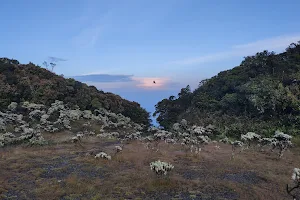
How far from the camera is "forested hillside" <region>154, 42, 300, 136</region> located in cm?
3183

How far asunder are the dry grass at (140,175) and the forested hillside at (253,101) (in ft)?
31.6

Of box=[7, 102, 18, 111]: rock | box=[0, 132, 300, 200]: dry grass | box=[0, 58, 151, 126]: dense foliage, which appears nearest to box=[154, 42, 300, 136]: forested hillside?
box=[0, 58, 151, 126]: dense foliage

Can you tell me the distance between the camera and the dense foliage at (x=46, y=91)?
4144 cm

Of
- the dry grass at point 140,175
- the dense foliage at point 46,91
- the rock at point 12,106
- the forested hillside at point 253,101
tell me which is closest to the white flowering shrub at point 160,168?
the dry grass at point 140,175

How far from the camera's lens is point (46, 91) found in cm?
4284

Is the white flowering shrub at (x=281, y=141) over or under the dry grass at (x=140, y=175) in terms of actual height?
over

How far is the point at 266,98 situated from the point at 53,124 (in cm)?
2780

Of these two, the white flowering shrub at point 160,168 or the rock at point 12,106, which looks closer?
the white flowering shrub at point 160,168

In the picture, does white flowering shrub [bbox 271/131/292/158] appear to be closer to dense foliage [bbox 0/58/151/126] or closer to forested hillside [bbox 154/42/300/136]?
forested hillside [bbox 154/42/300/136]

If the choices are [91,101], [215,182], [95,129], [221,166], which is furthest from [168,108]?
[215,182]

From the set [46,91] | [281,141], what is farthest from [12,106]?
[281,141]

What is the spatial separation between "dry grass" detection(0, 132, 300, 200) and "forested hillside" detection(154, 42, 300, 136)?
9.62 m

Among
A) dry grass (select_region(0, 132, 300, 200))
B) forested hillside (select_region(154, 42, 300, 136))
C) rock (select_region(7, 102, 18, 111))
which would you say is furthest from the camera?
rock (select_region(7, 102, 18, 111))

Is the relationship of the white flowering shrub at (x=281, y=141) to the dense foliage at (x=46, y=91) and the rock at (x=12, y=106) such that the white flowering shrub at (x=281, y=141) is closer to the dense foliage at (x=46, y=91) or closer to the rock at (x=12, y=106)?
the dense foliage at (x=46, y=91)
